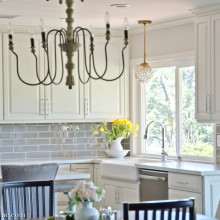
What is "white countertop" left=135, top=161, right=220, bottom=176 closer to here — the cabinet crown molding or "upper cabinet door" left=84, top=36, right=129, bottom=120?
"upper cabinet door" left=84, top=36, right=129, bottom=120

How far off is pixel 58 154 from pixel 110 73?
4.01ft

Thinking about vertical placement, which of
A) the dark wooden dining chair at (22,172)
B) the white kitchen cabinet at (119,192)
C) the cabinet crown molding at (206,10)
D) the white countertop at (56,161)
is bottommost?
the white kitchen cabinet at (119,192)

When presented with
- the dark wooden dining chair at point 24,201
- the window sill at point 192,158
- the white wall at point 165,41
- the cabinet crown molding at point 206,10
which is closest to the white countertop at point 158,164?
the window sill at point 192,158

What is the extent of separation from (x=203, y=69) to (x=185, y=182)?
45.5 inches

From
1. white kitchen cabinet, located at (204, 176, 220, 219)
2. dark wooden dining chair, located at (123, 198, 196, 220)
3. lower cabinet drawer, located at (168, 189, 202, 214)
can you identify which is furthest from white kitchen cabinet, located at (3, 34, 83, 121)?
dark wooden dining chair, located at (123, 198, 196, 220)

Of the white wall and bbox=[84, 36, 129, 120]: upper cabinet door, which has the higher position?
the white wall

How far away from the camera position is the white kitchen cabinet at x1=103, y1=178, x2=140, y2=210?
5.46 m

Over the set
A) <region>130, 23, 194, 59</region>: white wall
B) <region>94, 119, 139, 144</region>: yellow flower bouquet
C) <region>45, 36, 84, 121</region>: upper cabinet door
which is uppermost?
<region>130, 23, 194, 59</region>: white wall

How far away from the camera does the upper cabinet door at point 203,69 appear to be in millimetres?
5039

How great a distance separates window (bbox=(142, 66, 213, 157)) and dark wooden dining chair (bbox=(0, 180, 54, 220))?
2.52 m

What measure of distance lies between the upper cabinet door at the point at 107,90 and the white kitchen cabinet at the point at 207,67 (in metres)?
1.46

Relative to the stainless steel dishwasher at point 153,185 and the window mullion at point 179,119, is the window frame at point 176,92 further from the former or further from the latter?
the stainless steel dishwasher at point 153,185

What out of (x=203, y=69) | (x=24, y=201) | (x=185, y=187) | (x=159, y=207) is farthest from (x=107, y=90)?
(x=159, y=207)

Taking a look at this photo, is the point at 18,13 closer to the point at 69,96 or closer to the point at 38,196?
the point at 69,96
